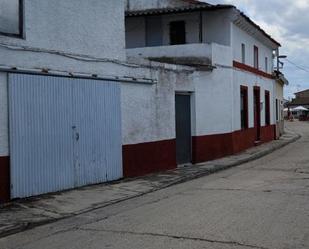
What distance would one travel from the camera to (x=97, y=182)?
14109 millimetres

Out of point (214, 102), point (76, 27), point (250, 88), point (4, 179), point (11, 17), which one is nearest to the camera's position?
point (4, 179)

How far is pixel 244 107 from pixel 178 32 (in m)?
4.95

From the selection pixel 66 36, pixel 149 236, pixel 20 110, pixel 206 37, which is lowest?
pixel 149 236

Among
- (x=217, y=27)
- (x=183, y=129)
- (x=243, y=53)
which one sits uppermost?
(x=217, y=27)

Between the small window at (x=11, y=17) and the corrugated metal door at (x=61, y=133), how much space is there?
3.08 feet

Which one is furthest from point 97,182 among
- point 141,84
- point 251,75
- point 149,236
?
point 251,75

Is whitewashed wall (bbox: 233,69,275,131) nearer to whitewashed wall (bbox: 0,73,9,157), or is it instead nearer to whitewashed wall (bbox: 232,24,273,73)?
whitewashed wall (bbox: 232,24,273,73)

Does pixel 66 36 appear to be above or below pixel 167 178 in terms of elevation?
above

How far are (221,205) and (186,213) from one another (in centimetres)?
110

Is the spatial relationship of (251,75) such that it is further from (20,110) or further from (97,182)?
(20,110)

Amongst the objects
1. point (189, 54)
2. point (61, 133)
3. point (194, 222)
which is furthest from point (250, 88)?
point (194, 222)

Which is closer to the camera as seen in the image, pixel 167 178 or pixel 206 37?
pixel 167 178

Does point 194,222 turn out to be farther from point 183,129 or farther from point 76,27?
point 183,129

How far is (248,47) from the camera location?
28.5 m
